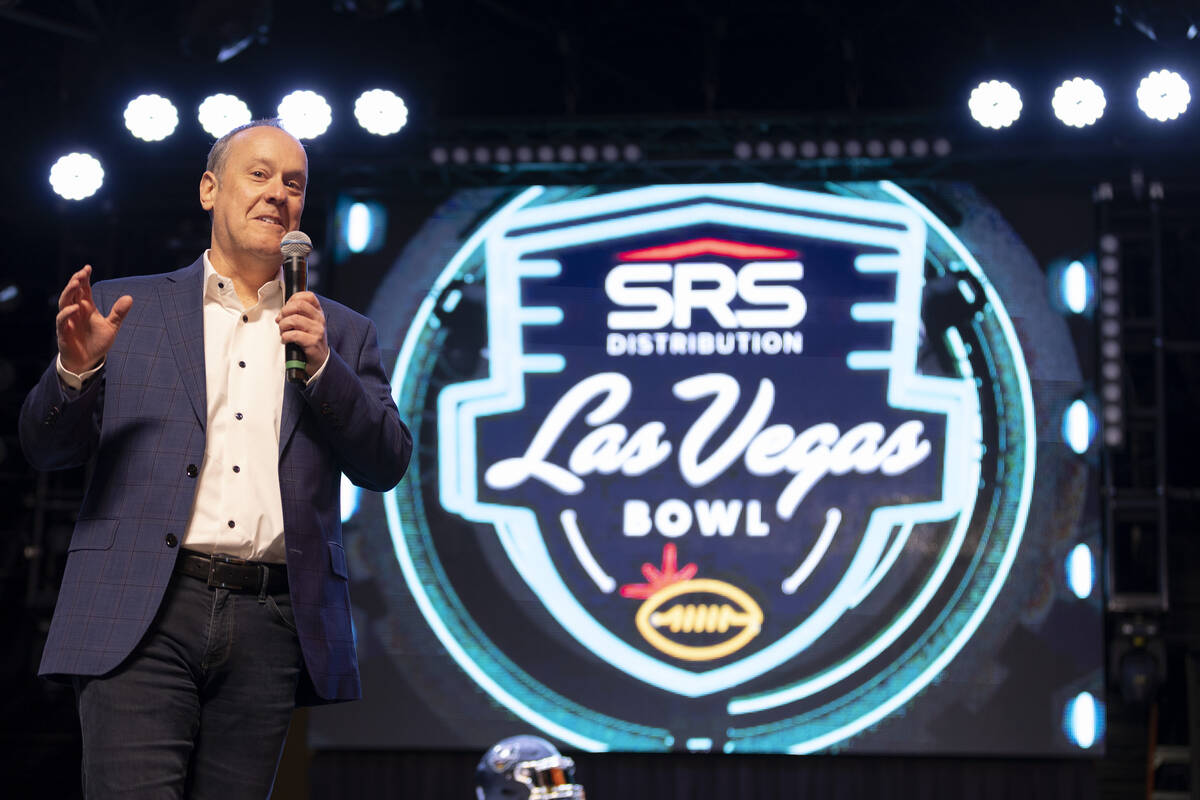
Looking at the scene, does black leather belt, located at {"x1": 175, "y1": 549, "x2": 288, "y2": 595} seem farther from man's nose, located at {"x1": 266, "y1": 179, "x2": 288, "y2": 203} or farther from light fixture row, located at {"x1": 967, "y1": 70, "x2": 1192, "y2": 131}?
light fixture row, located at {"x1": 967, "y1": 70, "x2": 1192, "y2": 131}

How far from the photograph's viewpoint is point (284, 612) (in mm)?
1736

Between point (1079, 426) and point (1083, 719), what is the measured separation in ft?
3.95

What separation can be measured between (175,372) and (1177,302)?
531 centimetres

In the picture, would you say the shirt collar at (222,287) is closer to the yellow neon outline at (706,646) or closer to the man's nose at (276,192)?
the man's nose at (276,192)

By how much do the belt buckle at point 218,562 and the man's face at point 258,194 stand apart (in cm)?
44

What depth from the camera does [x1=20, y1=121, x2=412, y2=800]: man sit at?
1.63m

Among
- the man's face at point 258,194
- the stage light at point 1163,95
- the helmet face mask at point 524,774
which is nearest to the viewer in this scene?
the man's face at point 258,194

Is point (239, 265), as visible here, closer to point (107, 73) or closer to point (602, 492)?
point (602, 492)

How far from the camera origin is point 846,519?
17.9 feet

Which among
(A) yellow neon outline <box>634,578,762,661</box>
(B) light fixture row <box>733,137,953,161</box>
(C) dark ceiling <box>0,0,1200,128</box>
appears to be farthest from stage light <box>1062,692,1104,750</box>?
(C) dark ceiling <box>0,0,1200,128</box>

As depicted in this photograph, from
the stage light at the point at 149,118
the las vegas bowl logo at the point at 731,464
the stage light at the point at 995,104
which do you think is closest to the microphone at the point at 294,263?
the las vegas bowl logo at the point at 731,464

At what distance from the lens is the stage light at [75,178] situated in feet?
17.9

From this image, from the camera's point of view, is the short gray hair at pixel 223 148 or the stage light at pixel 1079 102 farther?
the stage light at pixel 1079 102

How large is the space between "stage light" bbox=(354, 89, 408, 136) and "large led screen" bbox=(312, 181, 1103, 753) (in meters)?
0.70
